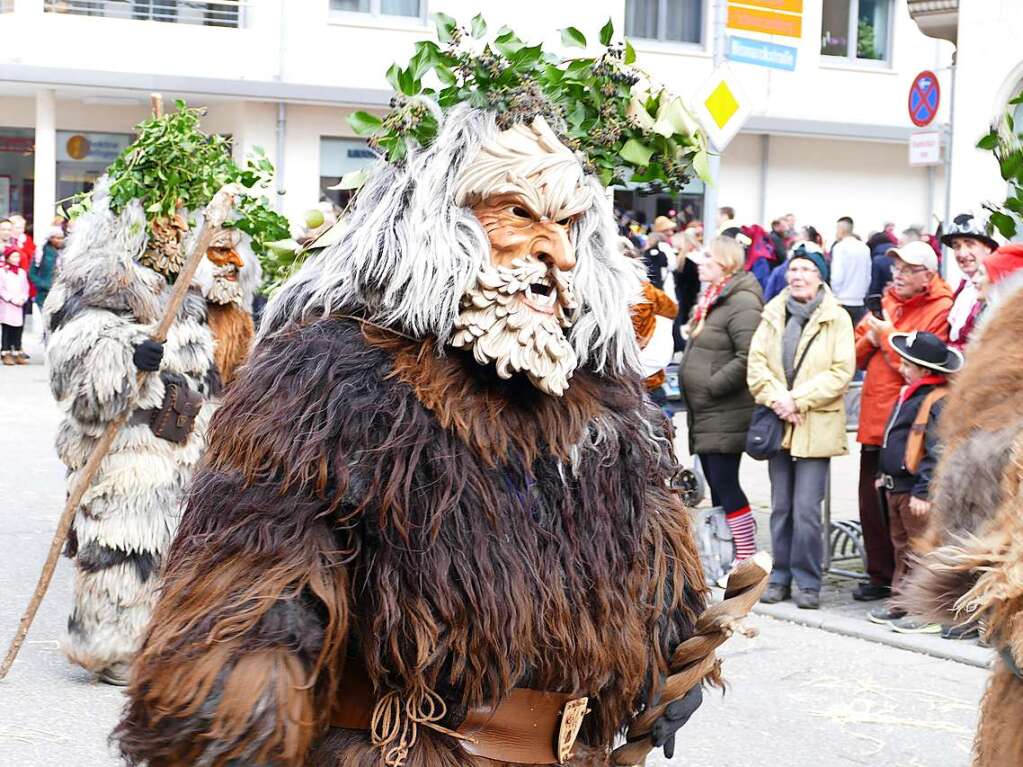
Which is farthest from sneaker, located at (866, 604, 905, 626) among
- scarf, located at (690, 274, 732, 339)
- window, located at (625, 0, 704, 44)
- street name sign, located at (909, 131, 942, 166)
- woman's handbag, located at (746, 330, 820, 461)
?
window, located at (625, 0, 704, 44)

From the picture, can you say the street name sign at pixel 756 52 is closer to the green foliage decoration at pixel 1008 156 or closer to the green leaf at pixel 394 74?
the green foliage decoration at pixel 1008 156

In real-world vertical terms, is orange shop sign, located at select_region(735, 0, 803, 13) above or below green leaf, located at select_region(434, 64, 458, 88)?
above

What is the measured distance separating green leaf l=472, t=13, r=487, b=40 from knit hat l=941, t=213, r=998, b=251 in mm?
5325

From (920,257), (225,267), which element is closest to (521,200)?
(225,267)

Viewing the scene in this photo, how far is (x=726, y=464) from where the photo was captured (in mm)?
8266

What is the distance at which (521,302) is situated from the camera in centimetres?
264

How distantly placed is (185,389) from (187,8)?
18.6m

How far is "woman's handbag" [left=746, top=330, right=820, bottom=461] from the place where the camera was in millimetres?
7664

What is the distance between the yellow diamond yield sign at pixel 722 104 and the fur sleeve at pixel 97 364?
479 centimetres

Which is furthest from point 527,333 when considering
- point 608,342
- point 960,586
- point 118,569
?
point 118,569

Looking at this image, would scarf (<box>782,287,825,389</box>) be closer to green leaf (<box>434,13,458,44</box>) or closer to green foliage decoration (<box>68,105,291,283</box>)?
green foliage decoration (<box>68,105,291,283</box>)

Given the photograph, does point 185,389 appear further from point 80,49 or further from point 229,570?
point 80,49

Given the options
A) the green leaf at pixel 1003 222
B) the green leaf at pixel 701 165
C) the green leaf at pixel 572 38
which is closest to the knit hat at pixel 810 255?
the green leaf at pixel 1003 222

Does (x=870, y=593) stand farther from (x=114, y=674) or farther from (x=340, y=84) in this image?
(x=340, y=84)
